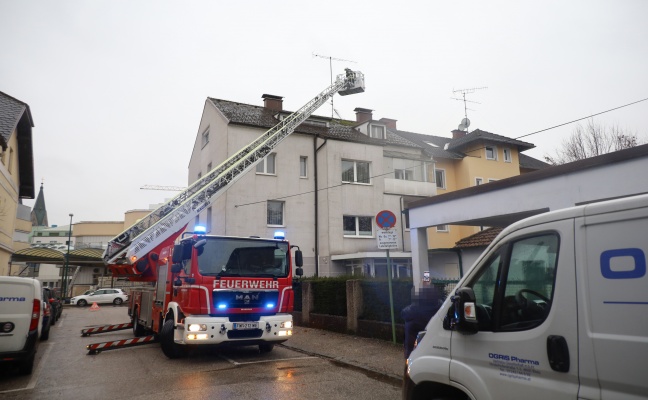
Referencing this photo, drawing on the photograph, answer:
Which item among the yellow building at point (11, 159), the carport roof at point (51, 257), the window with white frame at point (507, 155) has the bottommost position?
the carport roof at point (51, 257)

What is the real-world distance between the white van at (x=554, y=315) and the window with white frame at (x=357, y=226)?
21.1 metres

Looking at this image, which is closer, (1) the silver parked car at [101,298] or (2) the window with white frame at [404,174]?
(2) the window with white frame at [404,174]

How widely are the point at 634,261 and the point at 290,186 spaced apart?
2258 cm

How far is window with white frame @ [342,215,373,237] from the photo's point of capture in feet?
81.1

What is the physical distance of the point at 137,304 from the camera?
14.0 metres

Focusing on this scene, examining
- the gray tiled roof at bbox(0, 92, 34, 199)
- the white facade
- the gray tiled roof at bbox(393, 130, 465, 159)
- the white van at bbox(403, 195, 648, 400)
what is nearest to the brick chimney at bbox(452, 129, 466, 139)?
the gray tiled roof at bbox(393, 130, 465, 159)

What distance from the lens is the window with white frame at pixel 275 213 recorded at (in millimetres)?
24125

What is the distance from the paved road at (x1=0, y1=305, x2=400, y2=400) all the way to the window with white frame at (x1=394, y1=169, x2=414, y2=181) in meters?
18.1

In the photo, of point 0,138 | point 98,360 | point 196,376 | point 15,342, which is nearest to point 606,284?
point 196,376

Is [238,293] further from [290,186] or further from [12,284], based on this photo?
[290,186]

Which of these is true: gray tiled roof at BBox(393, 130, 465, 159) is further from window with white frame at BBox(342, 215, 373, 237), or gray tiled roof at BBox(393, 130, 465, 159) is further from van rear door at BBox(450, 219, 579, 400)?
van rear door at BBox(450, 219, 579, 400)

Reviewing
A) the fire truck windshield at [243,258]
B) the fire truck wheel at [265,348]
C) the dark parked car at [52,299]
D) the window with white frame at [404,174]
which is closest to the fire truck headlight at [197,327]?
the fire truck windshield at [243,258]

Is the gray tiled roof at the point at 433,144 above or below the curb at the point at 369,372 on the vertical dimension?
above

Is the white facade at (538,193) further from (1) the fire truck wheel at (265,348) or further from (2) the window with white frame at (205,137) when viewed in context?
(2) the window with white frame at (205,137)
